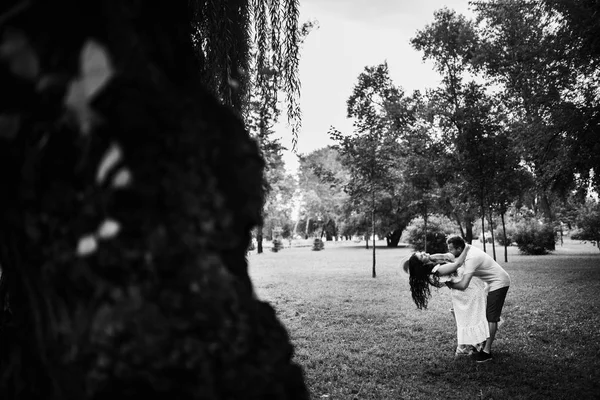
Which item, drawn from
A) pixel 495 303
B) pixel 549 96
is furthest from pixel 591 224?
pixel 495 303

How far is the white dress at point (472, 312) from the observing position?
5.50m

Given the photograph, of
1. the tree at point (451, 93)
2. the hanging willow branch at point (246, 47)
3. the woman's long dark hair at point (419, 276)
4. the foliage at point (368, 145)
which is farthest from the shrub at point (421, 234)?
the hanging willow branch at point (246, 47)

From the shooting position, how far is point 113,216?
28.9 inches

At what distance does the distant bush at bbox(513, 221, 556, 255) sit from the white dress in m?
22.7

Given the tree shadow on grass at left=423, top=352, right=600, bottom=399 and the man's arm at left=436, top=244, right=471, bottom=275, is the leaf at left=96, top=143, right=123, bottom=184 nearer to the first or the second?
the tree shadow on grass at left=423, top=352, right=600, bottom=399

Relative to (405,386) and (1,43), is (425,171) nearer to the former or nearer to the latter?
(405,386)

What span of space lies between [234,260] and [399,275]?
52.8ft

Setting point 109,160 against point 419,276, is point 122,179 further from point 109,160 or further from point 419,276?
point 419,276

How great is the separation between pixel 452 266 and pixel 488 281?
735 mm

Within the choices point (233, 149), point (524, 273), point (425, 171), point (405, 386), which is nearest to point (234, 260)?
point (233, 149)

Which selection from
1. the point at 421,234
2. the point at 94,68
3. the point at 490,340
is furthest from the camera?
the point at 421,234

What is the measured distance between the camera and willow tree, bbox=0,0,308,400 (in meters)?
0.72

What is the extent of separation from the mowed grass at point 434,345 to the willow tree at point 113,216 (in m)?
4.18

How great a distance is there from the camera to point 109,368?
72 centimetres
